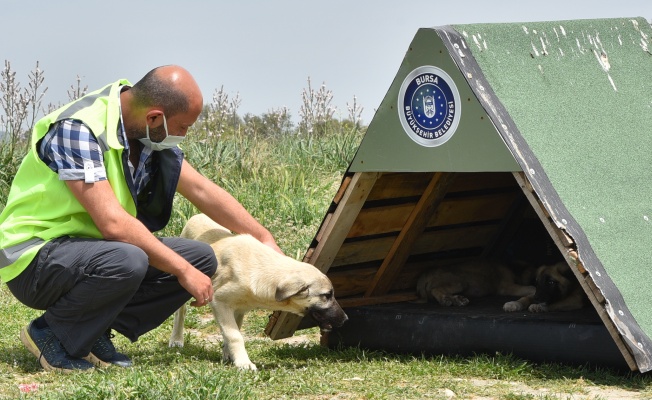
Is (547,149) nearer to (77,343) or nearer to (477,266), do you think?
(477,266)

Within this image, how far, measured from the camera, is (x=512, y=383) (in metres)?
5.40

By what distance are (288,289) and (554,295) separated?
2090 mm

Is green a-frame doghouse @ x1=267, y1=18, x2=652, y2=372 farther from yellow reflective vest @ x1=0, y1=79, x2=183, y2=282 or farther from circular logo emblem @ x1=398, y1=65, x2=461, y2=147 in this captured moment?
yellow reflective vest @ x1=0, y1=79, x2=183, y2=282

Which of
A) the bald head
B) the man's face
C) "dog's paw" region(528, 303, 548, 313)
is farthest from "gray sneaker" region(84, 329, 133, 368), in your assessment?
"dog's paw" region(528, 303, 548, 313)

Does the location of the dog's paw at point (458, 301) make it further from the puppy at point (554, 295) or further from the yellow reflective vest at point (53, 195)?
the yellow reflective vest at point (53, 195)

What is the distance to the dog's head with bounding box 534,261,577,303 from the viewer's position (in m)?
6.79

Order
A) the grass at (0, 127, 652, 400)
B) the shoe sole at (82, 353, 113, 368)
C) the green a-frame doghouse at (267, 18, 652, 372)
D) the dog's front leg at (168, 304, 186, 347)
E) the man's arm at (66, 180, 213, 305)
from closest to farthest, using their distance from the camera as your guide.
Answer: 1. the grass at (0, 127, 652, 400)
2. the man's arm at (66, 180, 213, 305)
3. the green a-frame doghouse at (267, 18, 652, 372)
4. the shoe sole at (82, 353, 113, 368)
5. the dog's front leg at (168, 304, 186, 347)

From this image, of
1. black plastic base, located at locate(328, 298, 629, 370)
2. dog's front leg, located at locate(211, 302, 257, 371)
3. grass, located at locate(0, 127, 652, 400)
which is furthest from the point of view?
dog's front leg, located at locate(211, 302, 257, 371)

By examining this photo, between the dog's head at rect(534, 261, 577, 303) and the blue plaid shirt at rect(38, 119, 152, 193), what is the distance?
330 centimetres

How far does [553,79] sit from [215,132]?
25.6 ft

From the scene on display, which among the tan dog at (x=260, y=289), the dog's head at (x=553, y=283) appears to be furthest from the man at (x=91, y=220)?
the dog's head at (x=553, y=283)

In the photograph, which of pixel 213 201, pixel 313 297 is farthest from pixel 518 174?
pixel 213 201

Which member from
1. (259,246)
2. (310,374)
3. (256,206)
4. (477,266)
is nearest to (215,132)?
(256,206)

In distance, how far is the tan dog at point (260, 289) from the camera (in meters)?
5.85
